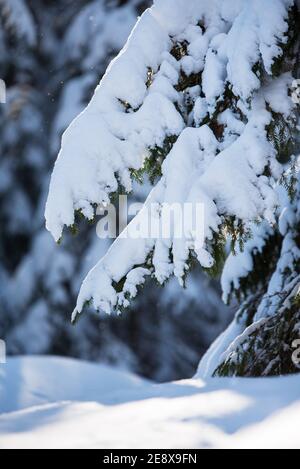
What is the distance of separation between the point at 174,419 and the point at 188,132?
1421 millimetres

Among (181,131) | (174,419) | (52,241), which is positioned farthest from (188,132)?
(52,241)

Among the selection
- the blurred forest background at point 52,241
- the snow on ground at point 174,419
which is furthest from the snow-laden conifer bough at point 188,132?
the blurred forest background at point 52,241

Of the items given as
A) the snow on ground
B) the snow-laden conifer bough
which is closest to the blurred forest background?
the snow-laden conifer bough

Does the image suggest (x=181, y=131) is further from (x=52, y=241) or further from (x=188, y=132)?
(x=52, y=241)

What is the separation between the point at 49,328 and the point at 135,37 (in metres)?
8.50

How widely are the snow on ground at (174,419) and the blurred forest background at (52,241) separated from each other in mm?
8274

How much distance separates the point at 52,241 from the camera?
1116cm

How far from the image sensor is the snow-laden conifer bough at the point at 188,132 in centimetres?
310

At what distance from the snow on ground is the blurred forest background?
8274 millimetres

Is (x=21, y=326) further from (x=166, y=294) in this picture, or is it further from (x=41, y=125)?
(x=41, y=125)

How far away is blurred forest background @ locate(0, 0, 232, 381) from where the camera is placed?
1116cm

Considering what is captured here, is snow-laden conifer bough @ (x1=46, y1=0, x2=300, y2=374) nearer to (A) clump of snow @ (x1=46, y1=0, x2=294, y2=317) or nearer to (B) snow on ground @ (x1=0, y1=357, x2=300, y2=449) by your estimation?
(A) clump of snow @ (x1=46, y1=0, x2=294, y2=317)

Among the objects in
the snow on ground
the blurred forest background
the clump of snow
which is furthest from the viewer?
the blurred forest background

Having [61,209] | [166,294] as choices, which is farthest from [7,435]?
[166,294]
